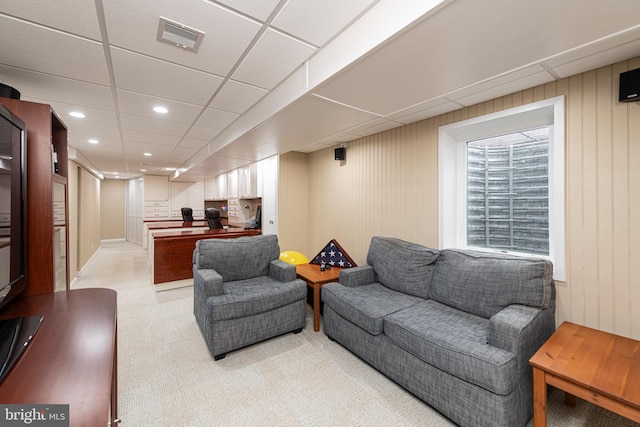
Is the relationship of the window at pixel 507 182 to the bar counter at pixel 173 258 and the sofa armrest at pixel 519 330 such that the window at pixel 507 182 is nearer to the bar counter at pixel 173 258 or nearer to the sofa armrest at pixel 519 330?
the sofa armrest at pixel 519 330

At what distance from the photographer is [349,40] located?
Result: 63.7 inches

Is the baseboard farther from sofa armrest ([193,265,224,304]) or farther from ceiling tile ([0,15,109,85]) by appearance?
ceiling tile ([0,15,109,85])

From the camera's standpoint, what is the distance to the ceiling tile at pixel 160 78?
1.89m

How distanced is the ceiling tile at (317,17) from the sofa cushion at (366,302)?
202 cm

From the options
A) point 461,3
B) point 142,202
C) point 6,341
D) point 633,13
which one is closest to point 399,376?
point 6,341

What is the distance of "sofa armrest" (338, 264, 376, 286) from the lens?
110 inches

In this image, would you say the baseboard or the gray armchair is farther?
the baseboard

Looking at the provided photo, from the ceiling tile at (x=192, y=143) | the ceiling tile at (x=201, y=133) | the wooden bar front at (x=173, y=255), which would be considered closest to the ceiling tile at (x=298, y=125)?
the ceiling tile at (x=201, y=133)

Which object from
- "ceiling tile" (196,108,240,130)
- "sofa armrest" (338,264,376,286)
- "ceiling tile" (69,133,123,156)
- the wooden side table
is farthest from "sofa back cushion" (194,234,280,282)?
"ceiling tile" (69,133,123,156)

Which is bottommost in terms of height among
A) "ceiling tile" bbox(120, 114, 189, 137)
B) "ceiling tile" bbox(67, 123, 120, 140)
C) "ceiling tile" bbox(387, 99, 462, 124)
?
"ceiling tile" bbox(387, 99, 462, 124)

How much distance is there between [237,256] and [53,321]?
1807mm

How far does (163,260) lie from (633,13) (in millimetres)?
5142

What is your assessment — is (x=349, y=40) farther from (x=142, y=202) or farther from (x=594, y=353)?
(x=142, y=202)

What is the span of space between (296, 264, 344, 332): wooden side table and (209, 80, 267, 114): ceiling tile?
196 centimetres
